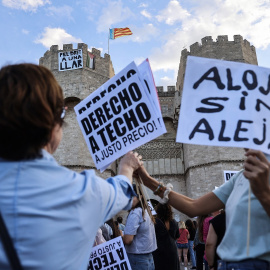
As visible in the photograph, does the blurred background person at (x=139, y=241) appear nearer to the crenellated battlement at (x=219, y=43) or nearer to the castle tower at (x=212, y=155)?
the castle tower at (x=212, y=155)

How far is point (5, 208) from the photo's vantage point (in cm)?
96

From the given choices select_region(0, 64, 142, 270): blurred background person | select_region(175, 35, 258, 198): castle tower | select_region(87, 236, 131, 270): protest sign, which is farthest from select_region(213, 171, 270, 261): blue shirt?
select_region(175, 35, 258, 198): castle tower

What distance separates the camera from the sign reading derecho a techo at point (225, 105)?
1.68m

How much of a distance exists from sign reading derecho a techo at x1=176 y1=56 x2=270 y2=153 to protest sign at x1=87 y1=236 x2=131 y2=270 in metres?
1.78

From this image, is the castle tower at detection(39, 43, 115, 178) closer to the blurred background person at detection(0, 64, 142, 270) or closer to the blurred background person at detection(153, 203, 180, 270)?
the blurred background person at detection(153, 203, 180, 270)

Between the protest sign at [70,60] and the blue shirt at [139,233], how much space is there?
16422mm

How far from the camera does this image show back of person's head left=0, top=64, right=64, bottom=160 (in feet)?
3.24

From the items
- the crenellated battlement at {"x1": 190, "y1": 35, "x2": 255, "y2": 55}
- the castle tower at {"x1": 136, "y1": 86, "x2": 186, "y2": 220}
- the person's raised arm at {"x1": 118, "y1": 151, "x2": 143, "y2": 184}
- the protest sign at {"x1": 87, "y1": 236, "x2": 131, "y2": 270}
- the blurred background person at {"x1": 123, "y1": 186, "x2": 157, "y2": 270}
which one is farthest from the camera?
the castle tower at {"x1": 136, "y1": 86, "x2": 186, "y2": 220}

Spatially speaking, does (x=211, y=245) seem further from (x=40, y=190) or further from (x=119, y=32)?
(x=119, y=32)

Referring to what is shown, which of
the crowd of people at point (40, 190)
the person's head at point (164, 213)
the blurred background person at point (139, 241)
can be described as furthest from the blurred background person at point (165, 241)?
the crowd of people at point (40, 190)

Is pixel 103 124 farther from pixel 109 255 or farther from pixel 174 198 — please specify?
pixel 109 255

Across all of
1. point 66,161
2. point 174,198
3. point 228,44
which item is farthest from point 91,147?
point 228,44

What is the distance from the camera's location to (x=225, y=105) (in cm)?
177

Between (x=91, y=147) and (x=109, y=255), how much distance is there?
137 centimetres
